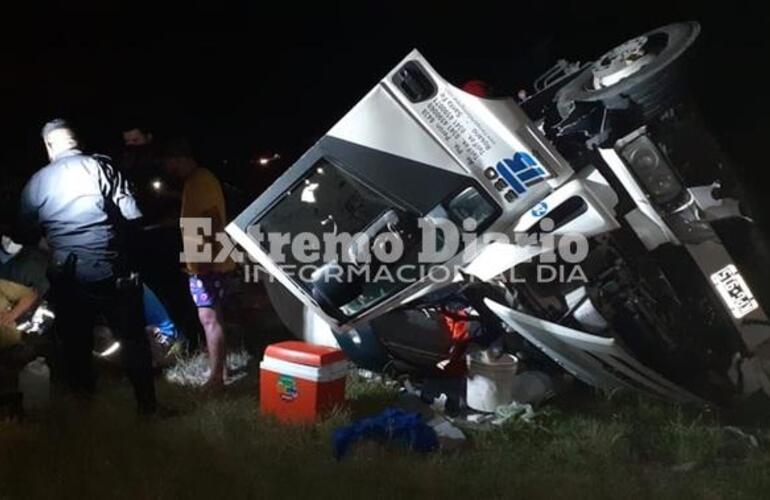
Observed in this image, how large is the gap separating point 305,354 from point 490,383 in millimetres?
1126

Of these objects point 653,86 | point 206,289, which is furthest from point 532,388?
point 206,289

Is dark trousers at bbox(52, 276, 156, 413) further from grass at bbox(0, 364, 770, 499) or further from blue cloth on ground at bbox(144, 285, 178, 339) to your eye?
blue cloth on ground at bbox(144, 285, 178, 339)

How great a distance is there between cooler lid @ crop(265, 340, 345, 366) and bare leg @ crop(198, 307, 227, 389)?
1.70 feet

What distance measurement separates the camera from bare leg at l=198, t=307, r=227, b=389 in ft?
17.8

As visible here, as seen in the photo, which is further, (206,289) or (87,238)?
(206,289)

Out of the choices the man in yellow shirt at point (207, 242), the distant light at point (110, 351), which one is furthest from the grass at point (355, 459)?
the distant light at point (110, 351)

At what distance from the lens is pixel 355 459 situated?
169 inches

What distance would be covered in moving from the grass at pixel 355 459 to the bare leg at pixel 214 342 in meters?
0.26

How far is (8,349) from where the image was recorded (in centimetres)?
643

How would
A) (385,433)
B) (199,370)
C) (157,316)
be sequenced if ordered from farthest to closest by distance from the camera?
(157,316)
(199,370)
(385,433)

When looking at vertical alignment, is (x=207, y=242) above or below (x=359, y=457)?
above

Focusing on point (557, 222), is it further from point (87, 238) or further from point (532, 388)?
point (87, 238)

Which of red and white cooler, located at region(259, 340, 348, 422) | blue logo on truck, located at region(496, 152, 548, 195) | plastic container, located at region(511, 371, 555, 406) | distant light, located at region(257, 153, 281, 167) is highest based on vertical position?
blue logo on truck, located at region(496, 152, 548, 195)

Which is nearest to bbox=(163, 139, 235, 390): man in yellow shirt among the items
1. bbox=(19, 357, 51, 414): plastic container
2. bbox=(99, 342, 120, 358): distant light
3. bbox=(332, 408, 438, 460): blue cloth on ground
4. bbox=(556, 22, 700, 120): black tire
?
bbox=(19, 357, 51, 414): plastic container
